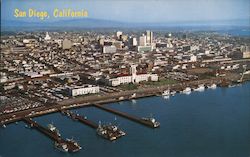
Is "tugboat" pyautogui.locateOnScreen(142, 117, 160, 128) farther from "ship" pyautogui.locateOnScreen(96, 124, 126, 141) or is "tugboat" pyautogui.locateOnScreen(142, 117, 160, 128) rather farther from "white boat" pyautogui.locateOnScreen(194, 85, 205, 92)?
"white boat" pyautogui.locateOnScreen(194, 85, 205, 92)

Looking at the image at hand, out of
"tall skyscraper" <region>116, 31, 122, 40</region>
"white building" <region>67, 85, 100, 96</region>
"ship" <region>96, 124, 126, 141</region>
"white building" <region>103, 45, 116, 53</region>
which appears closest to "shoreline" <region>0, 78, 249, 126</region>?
"white building" <region>67, 85, 100, 96</region>

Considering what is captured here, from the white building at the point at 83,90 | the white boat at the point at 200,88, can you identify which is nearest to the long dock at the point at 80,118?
the white building at the point at 83,90

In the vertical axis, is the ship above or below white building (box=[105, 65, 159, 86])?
below

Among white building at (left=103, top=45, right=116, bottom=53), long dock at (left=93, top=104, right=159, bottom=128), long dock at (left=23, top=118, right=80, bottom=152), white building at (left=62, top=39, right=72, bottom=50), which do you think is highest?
white building at (left=62, top=39, right=72, bottom=50)

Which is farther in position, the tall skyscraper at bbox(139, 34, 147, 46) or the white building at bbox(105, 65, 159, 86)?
the white building at bbox(105, 65, 159, 86)

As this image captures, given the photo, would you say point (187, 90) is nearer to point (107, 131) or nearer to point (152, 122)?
point (152, 122)

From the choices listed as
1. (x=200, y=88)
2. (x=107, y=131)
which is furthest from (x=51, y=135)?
(x=200, y=88)

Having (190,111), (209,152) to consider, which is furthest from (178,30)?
(209,152)

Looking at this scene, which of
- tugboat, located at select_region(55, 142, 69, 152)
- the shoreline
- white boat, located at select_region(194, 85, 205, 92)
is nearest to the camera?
tugboat, located at select_region(55, 142, 69, 152)
